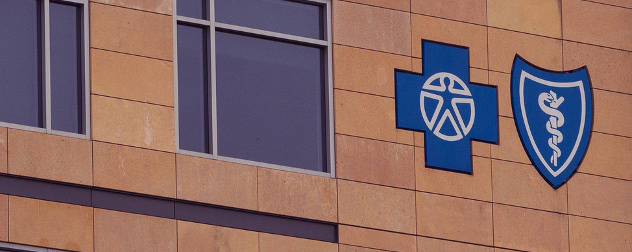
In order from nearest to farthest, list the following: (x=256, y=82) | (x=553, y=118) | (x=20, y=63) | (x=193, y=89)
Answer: (x=20, y=63)
(x=193, y=89)
(x=256, y=82)
(x=553, y=118)

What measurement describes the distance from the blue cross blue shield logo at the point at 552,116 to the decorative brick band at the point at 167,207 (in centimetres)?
364

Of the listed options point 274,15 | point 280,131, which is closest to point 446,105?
point 280,131

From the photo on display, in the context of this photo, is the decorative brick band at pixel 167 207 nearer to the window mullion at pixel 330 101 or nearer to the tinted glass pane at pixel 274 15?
the window mullion at pixel 330 101

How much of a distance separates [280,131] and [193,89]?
141 centimetres

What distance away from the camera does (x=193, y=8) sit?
26.7 meters

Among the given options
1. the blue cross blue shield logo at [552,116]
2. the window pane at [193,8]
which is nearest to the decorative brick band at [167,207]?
the window pane at [193,8]

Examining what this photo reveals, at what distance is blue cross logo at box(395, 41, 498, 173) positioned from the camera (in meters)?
27.7

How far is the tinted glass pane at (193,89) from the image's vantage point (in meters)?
26.1

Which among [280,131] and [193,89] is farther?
[280,131]

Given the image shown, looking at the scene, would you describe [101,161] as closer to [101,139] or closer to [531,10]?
[101,139]

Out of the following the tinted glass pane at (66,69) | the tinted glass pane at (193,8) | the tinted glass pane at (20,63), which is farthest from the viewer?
the tinted glass pane at (193,8)

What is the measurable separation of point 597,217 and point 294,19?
533cm

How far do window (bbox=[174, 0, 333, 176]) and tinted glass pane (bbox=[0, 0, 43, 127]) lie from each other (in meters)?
1.96

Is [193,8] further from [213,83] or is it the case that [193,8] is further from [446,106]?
[446,106]
